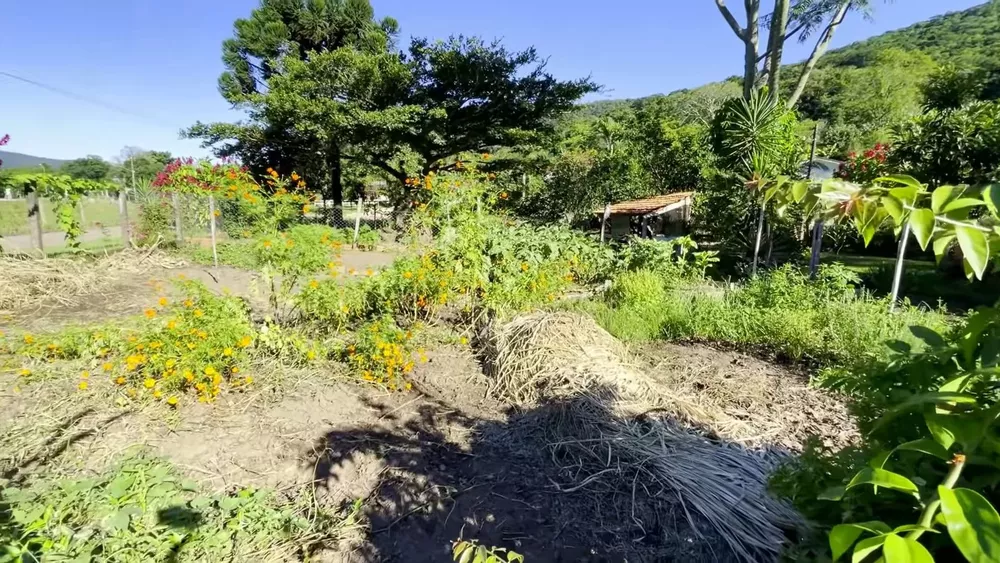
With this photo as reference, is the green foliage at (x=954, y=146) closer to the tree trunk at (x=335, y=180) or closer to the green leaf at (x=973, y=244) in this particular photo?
the green leaf at (x=973, y=244)

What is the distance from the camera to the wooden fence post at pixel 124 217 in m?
8.20

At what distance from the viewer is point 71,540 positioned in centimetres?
169

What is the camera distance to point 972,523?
46cm

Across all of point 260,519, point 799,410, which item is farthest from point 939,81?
point 260,519

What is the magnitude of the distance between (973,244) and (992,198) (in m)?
0.06

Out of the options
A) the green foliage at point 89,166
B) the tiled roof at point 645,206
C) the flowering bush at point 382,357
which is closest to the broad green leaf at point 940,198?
the flowering bush at point 382,357

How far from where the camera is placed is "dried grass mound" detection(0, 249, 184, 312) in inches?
193

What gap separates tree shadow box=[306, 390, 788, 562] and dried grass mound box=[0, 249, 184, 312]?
177 inches

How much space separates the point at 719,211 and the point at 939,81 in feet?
14.6

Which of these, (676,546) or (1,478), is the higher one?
(1,478)

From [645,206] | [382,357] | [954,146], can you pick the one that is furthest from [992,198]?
[645,206]

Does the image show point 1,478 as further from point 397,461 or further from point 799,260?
point 799,260

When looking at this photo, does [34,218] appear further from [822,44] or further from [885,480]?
[822,44]

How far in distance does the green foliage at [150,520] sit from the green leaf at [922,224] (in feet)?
7.52
